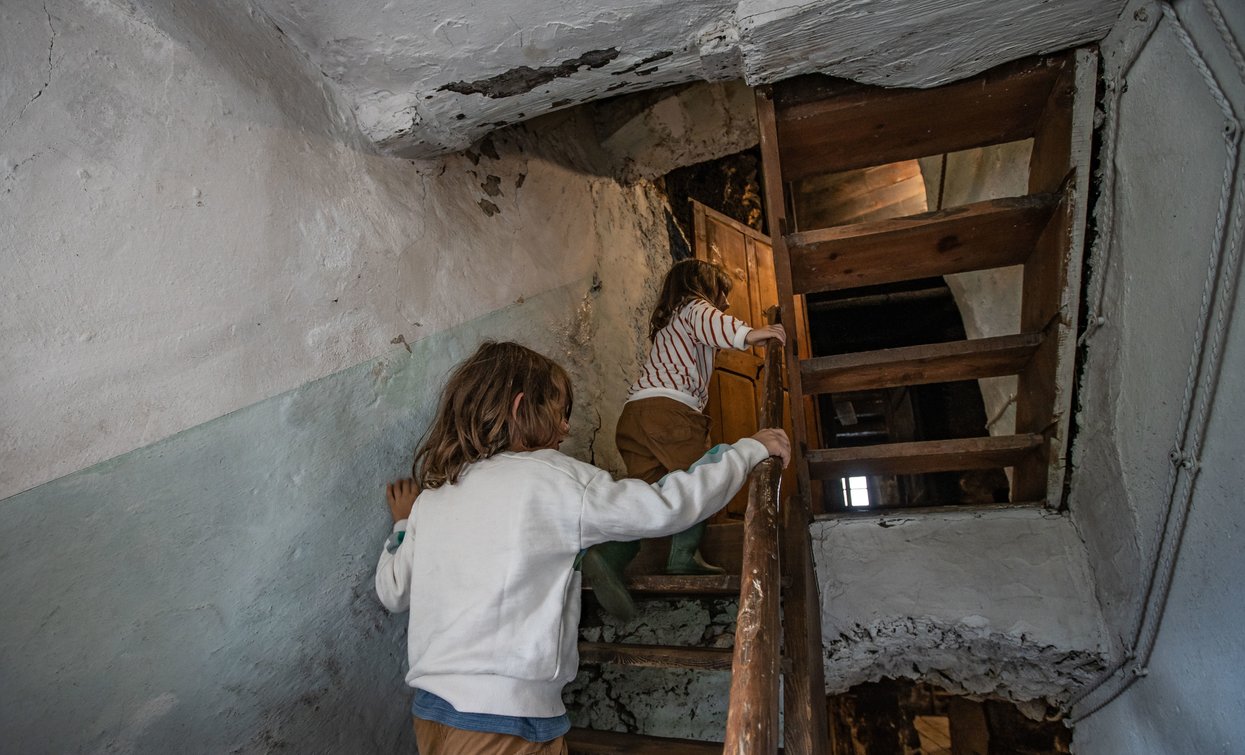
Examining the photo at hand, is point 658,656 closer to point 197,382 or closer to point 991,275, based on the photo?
point 197,382

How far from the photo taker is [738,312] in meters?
4.26

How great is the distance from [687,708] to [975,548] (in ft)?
3.78

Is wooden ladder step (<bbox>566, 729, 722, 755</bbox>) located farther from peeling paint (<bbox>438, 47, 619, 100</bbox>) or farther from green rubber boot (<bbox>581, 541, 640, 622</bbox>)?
peeling paint (<bbox>438, 47, 619, 100</bbox>)

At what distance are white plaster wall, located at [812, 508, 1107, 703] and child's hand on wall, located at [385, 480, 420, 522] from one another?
59.0 inches

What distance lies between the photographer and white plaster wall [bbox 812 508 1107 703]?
6.59 feet

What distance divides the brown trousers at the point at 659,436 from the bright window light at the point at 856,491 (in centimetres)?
648

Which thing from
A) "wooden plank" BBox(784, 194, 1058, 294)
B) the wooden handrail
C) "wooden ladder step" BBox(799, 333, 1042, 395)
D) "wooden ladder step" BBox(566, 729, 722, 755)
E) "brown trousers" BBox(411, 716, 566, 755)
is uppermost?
"wooden plank" BBox(784, 194, 1058, 294)

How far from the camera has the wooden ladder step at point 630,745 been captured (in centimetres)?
163

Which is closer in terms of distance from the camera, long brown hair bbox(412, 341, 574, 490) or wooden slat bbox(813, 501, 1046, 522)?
long brown hair bbox(412, 341, 574, 490)

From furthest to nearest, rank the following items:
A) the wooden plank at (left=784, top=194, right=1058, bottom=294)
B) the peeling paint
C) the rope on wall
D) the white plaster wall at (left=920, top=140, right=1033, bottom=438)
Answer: the white plaster wall at (left=920, top=140, right=1033, bottom=438)
the wooden plank at (left=784, top=194, right=1058, bottom=294)
the peeling paint
the rope on wall

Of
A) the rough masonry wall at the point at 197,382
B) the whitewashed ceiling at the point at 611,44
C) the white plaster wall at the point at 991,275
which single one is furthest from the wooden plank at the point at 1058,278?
the rough masonry wall at the point at 197,382

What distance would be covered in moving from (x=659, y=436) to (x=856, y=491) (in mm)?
7802

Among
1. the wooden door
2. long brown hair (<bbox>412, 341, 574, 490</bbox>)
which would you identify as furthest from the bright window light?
long brown hair (<bbox>412, 341, 574, 490</bbox>)

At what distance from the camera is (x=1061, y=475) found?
2074 mm
